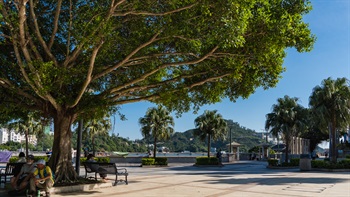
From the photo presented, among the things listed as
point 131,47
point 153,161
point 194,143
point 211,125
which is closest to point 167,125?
point 211,125

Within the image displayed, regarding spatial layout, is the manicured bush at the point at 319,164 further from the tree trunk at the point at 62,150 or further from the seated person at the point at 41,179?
the seated person at the point at 41,179

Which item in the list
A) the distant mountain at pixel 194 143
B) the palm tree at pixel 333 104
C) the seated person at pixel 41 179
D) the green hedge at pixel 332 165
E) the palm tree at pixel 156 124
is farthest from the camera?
the distant mountain at pixel 194 143

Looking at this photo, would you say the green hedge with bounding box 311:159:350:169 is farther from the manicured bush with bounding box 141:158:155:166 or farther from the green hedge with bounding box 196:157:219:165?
the manicured bush with bounding box 141:158:155:166

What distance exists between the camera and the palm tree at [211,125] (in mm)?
41656

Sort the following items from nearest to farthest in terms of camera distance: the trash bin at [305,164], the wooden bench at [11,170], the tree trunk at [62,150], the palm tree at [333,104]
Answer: the tree trunk at [62,150]
the wooden bench at [11,170]
the trash bin at [305,164]
the palm tree at [333,104]

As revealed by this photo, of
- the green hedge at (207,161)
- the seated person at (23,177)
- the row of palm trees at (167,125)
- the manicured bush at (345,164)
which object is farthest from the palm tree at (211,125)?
the seated person at (23,177)

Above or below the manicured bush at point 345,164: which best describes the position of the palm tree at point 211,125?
above

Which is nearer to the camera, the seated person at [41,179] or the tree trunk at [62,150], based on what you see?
the seated person at [41,179]

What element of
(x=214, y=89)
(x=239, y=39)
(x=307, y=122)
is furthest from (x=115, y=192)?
(x=307, y=122)

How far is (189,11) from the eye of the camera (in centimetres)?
1113

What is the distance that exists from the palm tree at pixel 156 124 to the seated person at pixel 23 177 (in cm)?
2840

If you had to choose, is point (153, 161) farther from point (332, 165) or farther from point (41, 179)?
point (41, 179)

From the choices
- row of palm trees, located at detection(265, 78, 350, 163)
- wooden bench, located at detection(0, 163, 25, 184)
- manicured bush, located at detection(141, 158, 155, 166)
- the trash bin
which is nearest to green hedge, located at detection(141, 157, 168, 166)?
manicured bush, located at detection(141, 158, 155, 166)

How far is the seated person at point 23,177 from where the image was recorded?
10.6 metres
